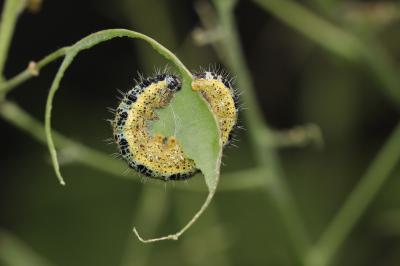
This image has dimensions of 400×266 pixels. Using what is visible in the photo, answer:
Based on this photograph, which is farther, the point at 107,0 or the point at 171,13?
the point at 171,13

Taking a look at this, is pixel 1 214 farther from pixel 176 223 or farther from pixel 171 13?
pixel 171 13

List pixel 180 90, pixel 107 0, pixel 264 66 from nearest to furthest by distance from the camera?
pixel 180 90, pixel 107 0, pixel 264 66

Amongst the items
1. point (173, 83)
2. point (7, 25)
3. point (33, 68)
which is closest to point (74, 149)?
point (7, 25)

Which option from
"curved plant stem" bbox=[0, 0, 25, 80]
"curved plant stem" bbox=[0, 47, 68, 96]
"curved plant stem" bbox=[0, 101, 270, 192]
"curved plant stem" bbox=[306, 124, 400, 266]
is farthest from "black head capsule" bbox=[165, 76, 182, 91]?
"curved plant stem" bbox=[306, 124, 400, 266]

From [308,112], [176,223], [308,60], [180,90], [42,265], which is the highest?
[308,60]

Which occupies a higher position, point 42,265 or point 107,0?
point 107,0

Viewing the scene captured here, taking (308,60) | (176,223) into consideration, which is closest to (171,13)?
(308,60)

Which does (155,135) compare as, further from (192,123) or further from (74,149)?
(74,149)

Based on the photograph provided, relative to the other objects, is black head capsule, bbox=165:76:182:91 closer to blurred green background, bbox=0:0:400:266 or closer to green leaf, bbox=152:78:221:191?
green leaf, bbox=152:78:221:191
